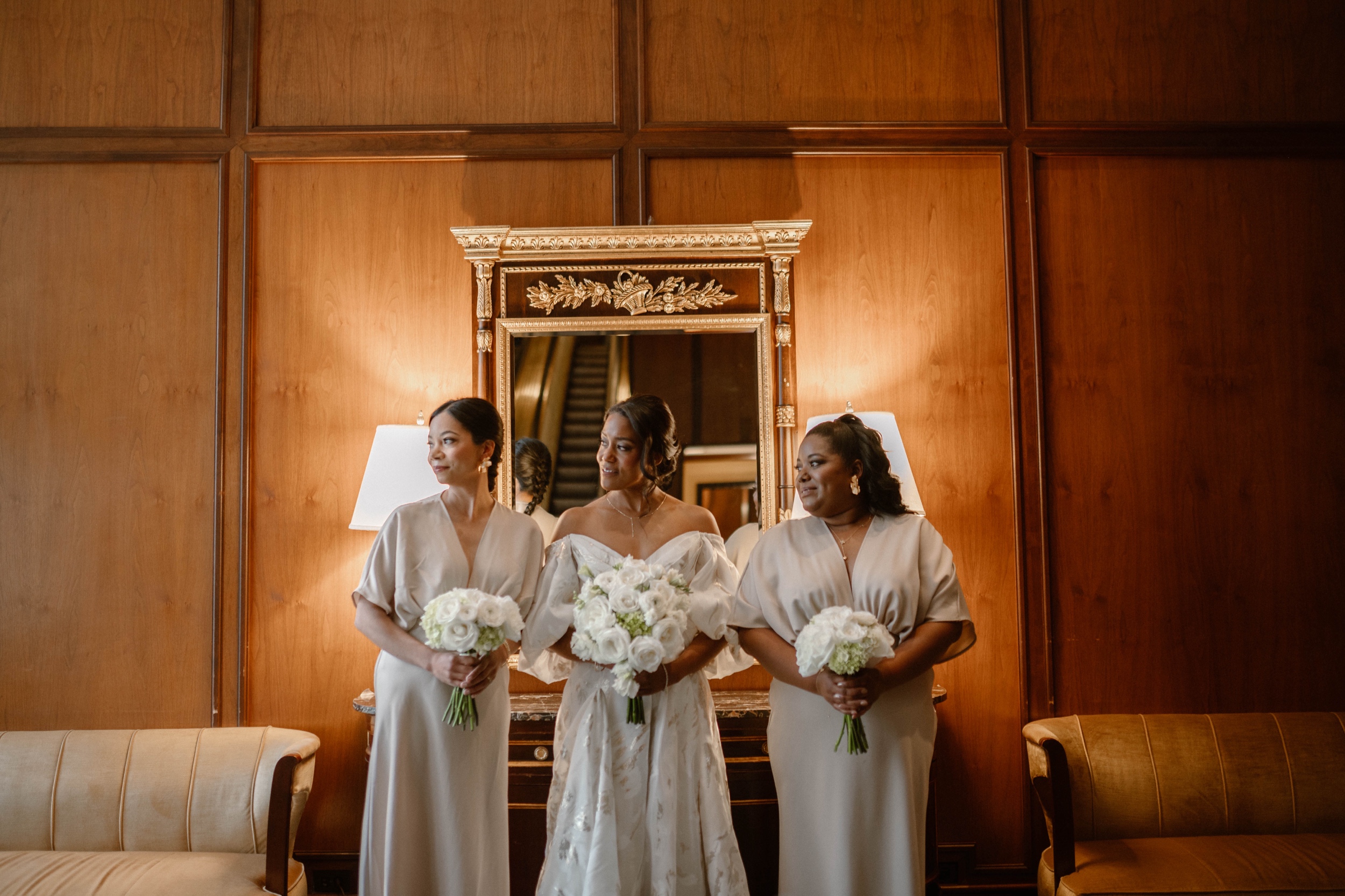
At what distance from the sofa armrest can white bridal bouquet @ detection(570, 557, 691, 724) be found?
1277mm

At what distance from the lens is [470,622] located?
2.64 m

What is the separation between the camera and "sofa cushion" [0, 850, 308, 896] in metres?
2.97

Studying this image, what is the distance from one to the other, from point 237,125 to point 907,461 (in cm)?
342

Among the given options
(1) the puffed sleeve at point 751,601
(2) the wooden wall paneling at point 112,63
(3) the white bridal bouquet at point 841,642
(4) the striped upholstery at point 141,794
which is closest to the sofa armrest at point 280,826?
(4) the striped upholstery at point 141,794

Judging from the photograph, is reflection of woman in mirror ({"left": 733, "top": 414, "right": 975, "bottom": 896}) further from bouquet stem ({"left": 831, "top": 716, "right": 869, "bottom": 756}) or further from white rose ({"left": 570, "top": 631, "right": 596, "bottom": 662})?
white rose ({"left": 570, "top": 631, "right": 596, "bottom": 662})

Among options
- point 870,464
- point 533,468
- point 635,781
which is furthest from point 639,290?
point 635,781

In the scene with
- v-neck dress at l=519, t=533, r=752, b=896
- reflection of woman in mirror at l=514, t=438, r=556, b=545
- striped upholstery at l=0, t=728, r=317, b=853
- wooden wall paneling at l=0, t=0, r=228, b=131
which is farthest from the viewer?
wooden wall paneling at l=0, t=0, r=228, b=131

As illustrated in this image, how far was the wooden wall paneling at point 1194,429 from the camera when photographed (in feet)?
13.4

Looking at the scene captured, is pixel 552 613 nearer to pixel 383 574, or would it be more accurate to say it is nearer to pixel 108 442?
pixel 383 574

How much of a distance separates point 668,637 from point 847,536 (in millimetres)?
710

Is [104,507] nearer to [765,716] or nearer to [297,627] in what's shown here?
[297,627]

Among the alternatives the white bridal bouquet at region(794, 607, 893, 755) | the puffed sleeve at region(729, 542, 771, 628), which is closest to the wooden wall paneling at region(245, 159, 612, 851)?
the puffed sleeve at region(729, 542, 771, 628)

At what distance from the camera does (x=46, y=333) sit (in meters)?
4.09

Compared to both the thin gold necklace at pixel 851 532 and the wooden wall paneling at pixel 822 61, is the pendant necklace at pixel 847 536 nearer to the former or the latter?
the thin gold necklace at pixel 851 532
